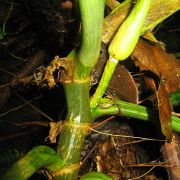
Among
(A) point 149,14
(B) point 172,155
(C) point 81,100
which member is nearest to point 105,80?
(C) point 81,100

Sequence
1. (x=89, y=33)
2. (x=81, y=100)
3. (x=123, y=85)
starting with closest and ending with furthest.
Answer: (x=89, y=33), (x=81, y=100), (x=123, y=85)

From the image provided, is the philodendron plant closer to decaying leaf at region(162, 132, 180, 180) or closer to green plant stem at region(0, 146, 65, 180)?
green plant stem at region(0, 146, 65, 180)

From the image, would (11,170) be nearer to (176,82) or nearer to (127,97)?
(127,97)

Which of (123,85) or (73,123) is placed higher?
(123,85)

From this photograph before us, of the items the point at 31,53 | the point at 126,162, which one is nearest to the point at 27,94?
the point at 31,53

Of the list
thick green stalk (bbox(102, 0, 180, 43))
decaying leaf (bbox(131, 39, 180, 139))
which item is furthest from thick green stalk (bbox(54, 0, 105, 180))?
decaying leaf (bbox(131, 39, 180, 139))

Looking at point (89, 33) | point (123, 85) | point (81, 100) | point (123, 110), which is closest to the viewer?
point (89, 33)

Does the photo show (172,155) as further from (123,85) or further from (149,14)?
(149,14)

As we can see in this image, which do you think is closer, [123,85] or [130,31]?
[130,31]
